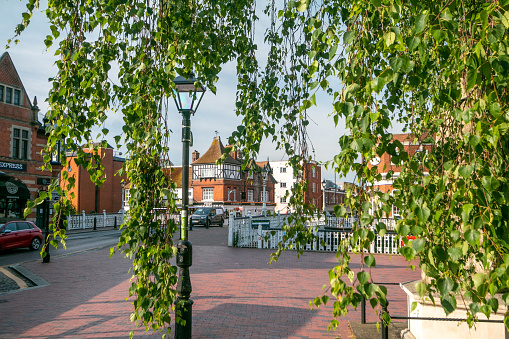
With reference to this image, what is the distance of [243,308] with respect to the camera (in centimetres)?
782

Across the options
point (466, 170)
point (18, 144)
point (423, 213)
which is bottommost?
point (423, 213)

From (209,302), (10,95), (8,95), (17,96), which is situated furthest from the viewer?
(17,96)

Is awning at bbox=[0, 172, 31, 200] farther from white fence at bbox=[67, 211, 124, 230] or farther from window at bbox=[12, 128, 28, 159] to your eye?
white fence at bbox=[67, 211, 124, 230]

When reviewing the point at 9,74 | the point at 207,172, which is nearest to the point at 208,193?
the point at 207,172

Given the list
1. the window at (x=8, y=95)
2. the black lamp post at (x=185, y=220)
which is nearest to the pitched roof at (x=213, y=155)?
the window at (x=8, y=95)

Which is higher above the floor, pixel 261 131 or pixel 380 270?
pixel 261 131

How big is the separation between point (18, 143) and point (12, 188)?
495 cm

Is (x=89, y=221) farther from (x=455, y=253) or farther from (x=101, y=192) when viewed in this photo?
(x=455, y=253)

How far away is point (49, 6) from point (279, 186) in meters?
81.3

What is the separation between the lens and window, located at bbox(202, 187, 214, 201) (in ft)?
200

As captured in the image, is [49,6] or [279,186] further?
[279,186]

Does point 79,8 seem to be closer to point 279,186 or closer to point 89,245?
point 89,245

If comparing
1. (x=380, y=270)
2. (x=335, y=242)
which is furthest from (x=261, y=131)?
(x=335, y=242)

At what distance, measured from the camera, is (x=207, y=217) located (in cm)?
3556
